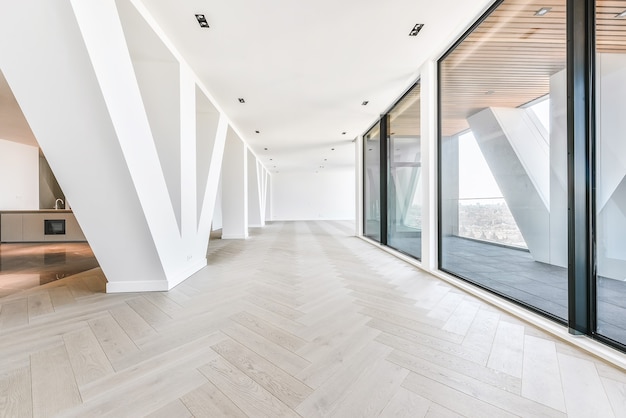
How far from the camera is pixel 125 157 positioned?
2.60 meters

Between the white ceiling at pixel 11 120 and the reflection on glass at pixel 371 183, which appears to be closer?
the white ceiling at pixel 11 120

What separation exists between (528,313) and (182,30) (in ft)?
16.6

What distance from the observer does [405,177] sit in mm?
5816

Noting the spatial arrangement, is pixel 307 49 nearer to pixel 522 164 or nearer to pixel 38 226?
pixel 522 164

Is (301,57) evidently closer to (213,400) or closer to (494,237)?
(213,400)

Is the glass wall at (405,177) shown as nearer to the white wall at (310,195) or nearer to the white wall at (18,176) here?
the white wall at (310,195)

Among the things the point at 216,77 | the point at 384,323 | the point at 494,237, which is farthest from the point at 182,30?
the point at 494,237

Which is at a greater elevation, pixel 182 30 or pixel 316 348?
pixel 182 30

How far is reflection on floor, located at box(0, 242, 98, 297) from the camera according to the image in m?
3.87

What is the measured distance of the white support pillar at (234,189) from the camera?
8.33 metres

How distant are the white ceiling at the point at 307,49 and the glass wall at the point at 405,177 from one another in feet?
1.30

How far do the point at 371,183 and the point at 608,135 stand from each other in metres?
6.23

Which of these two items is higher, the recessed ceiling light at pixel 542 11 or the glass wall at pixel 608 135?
the recessed ceiling light at pixel 542 11

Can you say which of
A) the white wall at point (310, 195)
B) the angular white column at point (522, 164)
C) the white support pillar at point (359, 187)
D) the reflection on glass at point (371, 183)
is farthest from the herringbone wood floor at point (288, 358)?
the white wall at point (310, 195)
